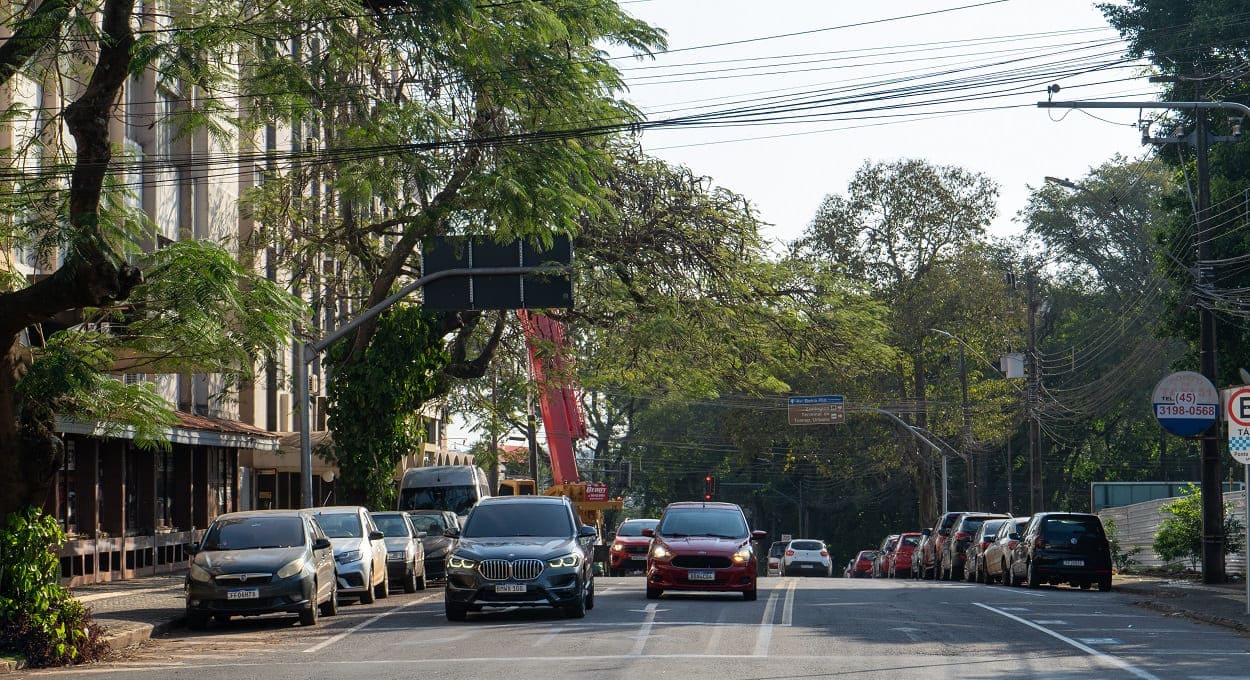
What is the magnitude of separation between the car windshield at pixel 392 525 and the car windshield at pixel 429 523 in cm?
382

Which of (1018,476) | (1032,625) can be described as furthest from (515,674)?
(1018,476)

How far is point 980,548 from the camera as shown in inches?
1487

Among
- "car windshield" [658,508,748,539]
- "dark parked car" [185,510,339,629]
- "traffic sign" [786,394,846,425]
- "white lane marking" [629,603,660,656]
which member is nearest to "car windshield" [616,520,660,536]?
"traffic sign" [786,394,846,425]

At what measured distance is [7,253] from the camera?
18.5 metres

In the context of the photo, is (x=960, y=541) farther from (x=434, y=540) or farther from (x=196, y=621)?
(x=196, y=621)

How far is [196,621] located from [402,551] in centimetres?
845

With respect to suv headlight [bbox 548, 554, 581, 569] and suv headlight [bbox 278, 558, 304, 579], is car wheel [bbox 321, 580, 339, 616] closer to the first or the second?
suv headlight [bbox 278, 558, 304, 579]

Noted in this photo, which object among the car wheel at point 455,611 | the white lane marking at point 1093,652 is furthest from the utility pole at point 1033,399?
the car wheel at point 455,611

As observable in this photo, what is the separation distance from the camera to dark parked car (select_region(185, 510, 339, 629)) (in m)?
20.7

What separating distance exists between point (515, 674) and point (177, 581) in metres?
20.6

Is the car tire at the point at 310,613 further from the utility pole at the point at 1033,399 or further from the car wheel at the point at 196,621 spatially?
the utility pole at the point at 1033,399

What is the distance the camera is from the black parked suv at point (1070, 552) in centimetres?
3134

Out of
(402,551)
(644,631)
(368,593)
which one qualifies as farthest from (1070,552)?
(644,631)

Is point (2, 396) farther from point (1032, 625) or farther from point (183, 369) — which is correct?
point (1032, 625)
